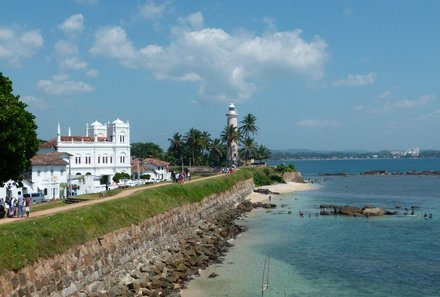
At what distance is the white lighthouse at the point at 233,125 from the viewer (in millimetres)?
120500

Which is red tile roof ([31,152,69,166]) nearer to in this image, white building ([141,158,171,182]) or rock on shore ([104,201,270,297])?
rock on shore ([104,201,270,297])

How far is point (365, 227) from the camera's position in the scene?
180 ft

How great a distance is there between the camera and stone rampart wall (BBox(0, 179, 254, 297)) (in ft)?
71.0

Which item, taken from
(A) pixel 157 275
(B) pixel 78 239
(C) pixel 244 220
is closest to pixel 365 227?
(C) pixel 244 220

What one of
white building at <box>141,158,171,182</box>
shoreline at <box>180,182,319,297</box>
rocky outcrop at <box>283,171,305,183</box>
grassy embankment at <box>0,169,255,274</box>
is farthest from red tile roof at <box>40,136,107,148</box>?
rocky outcrop at <box>283,171,305,183</box>

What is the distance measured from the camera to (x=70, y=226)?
27094 millimetres

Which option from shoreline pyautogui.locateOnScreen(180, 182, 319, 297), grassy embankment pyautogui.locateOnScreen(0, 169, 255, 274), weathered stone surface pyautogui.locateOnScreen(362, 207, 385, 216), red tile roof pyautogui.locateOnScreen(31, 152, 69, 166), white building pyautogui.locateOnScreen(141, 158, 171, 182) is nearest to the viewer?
grassy embankment pyautogui.locateOnScreen(0, 169, 255, 274)

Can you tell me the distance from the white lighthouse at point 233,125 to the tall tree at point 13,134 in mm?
84918

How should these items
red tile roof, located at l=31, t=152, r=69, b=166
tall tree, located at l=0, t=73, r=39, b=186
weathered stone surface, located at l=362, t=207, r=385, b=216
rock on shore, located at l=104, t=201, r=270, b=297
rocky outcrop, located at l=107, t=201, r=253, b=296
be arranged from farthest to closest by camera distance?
weathered stone surface, located at l=362, t=207, r=385, b=216, red tile roof, located at l=31, t=152, r=69, b=166, tall tree, located at l=0, t=73, r=39, b=186, rocky outcrop, located at l=107, t=201, r=253, b=296, rock on shore, located at l=104, t=201, r=270, b=297

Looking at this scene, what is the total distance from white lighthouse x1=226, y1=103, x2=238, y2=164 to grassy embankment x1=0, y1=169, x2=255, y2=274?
75.5 metres

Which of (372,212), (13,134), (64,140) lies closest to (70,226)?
(13,134)

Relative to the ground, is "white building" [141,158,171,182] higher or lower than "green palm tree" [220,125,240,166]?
lower

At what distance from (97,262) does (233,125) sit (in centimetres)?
9468

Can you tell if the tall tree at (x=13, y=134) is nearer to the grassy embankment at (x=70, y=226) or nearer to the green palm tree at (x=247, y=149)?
the grassy embankment at (x=70, y=226)
